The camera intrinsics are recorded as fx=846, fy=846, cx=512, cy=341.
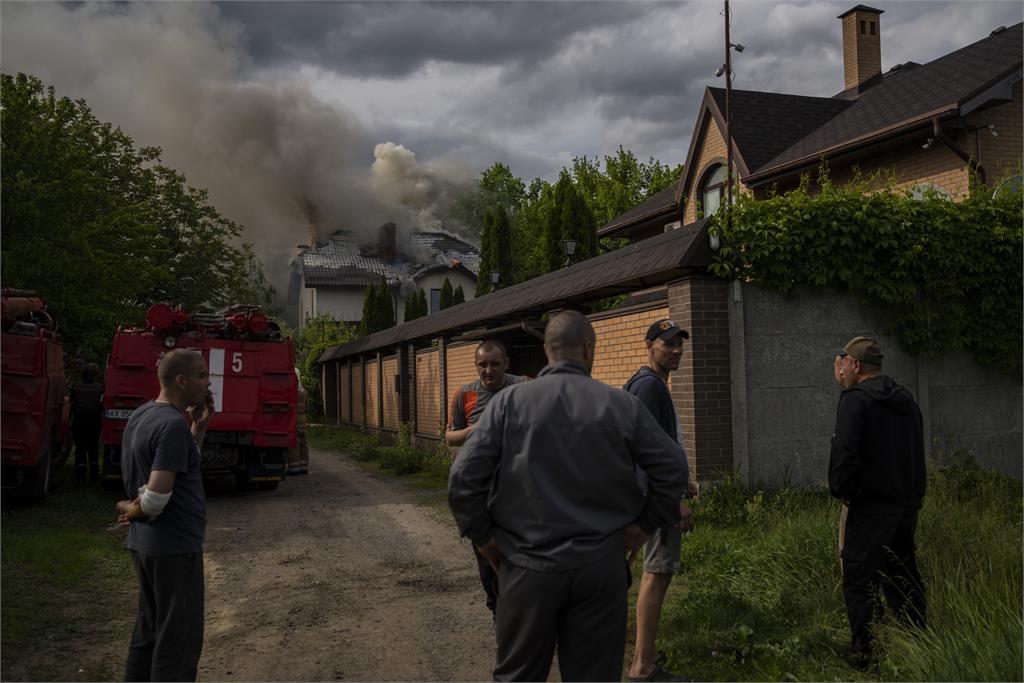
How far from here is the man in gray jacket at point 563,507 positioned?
3.09 metres

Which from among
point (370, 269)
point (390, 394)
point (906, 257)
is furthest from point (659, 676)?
point (370, 269)

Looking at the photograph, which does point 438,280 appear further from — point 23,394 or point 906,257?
point 906,257

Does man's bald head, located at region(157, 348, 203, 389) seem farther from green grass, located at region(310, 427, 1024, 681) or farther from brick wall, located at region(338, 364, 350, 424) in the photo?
brick wall, located at region(338, 364, 350, 424)

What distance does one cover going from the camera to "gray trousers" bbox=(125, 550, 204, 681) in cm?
382

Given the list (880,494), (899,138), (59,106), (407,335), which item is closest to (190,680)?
(880,494)

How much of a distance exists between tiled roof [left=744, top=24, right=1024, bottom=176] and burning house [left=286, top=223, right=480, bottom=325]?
32.3 m

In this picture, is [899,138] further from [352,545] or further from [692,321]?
[352,545]

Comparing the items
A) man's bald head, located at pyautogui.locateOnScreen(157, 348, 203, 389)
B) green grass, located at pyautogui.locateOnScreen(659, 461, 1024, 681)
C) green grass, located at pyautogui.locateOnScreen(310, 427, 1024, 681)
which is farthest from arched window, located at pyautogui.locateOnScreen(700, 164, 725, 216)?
man's bald head, located at pyautogui.locateOnScreen(157, 348, 203, 389)

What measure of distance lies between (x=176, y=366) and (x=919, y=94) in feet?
52.0

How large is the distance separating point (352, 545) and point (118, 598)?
8.53 ft

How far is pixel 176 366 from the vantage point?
4051mm

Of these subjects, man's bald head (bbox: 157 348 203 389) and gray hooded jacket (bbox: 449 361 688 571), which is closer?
gray hooded jacket (bbox: 449 361 688 571)

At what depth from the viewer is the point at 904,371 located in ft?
30.9

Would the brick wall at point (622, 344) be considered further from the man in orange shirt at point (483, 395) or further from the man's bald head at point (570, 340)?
the man's bald head at point (570, 340)
